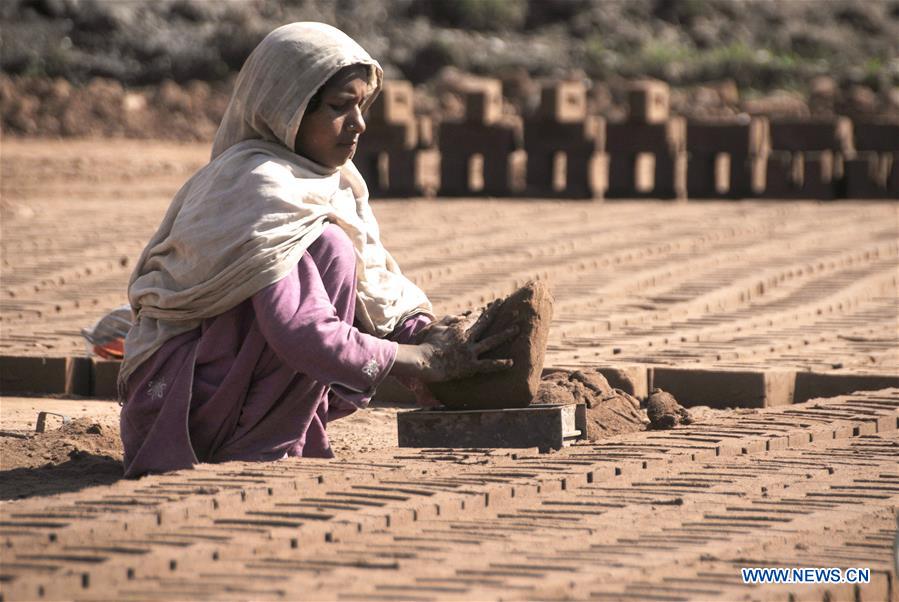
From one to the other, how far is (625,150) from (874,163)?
7.49 ft

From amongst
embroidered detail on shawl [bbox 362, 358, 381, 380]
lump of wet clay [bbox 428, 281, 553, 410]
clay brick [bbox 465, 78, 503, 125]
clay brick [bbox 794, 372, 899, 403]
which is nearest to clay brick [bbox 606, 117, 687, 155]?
clay brick [bbox 465, 78, 503, 125]

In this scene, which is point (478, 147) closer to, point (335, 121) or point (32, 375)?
point (32, 375)

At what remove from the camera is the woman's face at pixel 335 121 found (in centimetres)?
400

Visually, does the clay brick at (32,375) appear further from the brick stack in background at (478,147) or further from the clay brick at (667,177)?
the clay brick at (667,177)

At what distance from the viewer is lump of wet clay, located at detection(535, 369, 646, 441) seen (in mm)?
4773

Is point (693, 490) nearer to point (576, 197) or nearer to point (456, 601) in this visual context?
point (456, 601)

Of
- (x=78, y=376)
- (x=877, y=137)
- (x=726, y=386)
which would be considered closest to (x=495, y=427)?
(x=726, y=386)

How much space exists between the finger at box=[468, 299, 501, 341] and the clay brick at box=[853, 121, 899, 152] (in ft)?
34.5

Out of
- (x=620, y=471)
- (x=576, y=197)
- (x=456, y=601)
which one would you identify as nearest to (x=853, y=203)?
(x=576, y=197)

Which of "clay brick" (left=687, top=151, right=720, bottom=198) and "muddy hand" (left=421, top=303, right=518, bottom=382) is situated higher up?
"clay brick" (left=687, top=151, right=720, bottom=198)

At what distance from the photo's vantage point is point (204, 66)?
2264 cm

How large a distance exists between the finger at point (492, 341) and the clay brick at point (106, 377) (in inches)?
94.4

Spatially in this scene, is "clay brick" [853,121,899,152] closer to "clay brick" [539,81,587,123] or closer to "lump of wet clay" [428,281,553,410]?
"clay brick" [539,81,587,123]

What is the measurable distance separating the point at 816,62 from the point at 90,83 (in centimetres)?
1183
